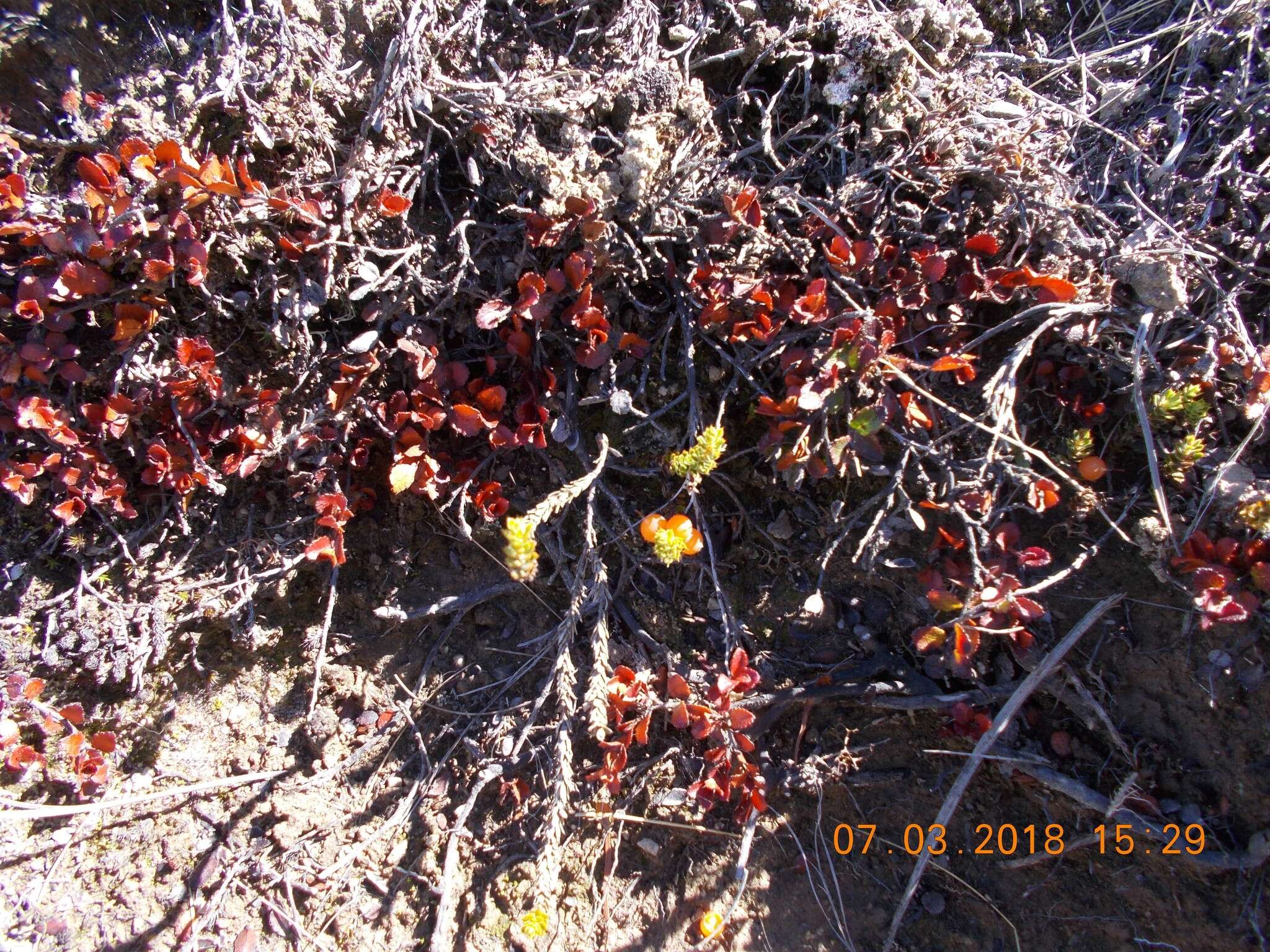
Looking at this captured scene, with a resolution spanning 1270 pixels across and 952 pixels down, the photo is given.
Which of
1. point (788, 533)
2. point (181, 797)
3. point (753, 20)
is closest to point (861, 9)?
point (753, 20)

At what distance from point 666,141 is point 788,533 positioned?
1.44 meters

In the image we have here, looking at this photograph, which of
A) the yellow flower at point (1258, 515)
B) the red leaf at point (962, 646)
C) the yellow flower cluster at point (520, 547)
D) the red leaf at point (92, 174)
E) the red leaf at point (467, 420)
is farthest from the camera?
the red leaf at point (467, 420)

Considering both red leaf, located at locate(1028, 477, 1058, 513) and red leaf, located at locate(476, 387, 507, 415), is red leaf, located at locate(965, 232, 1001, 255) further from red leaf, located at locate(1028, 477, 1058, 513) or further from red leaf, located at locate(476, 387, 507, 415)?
red leaf, located at locate(476, 387, 507, 415)

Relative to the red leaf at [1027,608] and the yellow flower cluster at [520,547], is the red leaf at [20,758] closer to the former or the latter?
the yellow flower cluster at [520,547]

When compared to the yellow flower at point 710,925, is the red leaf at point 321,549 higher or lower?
higher

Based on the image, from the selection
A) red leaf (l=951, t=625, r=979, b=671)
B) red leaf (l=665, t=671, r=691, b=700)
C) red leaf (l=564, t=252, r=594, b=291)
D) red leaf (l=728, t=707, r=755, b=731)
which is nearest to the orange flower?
red leaf (l=665, t=671, r=691, b=700)

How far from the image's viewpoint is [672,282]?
8.48 ft

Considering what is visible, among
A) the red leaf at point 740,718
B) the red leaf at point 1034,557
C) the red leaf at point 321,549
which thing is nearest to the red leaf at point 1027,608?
the red leaf at point 1034,557

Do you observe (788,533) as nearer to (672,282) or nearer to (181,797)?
(672,282)

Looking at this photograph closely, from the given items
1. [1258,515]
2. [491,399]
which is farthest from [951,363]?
[491,399]
